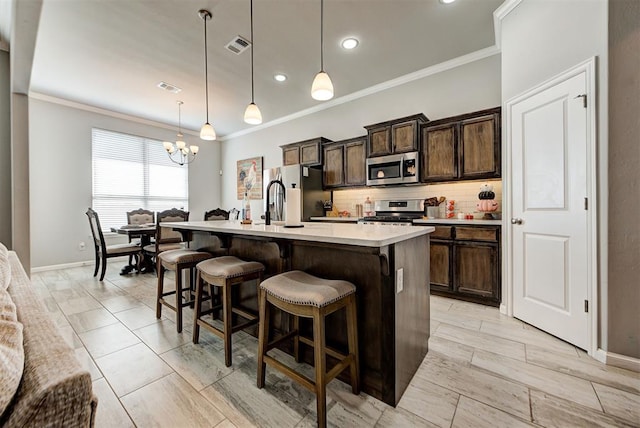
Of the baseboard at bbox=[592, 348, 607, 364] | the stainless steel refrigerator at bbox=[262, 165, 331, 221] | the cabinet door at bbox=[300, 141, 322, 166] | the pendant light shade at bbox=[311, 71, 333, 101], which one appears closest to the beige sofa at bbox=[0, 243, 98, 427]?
the pendant light shade at bbox=[311, 71, 333, 101]

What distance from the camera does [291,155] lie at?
207 inches

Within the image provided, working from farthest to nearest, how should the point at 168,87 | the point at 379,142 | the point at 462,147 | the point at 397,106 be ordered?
1. the point at 168,87
2. the point at 397,106
3. the point at 379,142
4. the point at 462,147

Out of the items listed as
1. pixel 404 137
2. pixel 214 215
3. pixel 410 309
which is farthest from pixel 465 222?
pixel 214 215

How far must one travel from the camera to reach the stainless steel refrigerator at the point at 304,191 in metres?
4.48

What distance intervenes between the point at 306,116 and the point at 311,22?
2616 millimetres

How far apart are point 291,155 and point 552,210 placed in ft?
13.4

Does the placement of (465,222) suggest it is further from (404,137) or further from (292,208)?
(292,208)

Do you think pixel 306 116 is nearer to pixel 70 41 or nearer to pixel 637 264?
pixel 70 41

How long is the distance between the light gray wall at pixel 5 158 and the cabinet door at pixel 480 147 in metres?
5.46

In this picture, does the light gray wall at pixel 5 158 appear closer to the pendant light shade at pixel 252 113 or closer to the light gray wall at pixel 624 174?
the pendant light shade at pixel 252 113

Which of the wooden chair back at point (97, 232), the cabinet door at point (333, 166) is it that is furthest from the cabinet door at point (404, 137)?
the wooden chair back at point (97, 232)

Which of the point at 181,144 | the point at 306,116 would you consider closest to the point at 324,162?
the point at 306,116

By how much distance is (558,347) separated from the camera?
6.80 ft

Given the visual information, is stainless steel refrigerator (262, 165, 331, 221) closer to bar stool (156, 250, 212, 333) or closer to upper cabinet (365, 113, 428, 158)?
upper cabinet (365, 113, 428, 158)
